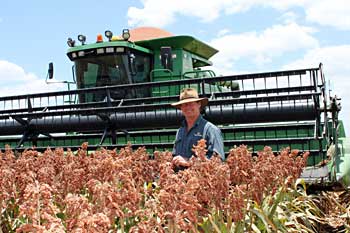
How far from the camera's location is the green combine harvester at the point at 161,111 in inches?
222

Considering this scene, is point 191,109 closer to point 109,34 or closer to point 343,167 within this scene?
point 343,167

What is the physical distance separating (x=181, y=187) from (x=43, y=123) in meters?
5.59

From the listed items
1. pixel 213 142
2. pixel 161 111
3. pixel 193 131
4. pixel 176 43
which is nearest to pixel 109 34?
pixel 176 43

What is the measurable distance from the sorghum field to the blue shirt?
9.2 inches

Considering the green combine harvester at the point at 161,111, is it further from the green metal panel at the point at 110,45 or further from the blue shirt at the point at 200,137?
the blue shirt at the point at 200,137

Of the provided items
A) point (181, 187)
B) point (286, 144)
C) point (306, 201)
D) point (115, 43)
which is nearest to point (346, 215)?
point (306, 201)

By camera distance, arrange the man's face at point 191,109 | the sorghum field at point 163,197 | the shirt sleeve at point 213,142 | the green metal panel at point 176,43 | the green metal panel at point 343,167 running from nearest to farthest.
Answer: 1. the sorghum field at point 163,197
2. the shirt sleeve at point 213,142
3. the man's face at point 191,109
4. the green metal panel at point 343,167
5. the green metal panel at point 176,43

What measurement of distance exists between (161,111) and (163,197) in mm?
4624

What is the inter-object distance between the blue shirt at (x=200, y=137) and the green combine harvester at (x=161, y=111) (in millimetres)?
1421

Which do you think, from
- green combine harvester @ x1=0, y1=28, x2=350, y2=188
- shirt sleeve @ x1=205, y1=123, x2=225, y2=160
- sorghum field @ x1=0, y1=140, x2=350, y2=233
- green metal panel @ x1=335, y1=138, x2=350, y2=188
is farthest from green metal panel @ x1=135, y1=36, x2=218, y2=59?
shirt sleeve @ x1=205, y1=123, x2=225, y2=160

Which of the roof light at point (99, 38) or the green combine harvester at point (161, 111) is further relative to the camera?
the roof light at point (99, 38)

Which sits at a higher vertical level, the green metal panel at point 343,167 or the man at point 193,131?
the man at point 193,131

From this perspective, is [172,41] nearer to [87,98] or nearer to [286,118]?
[87,98]

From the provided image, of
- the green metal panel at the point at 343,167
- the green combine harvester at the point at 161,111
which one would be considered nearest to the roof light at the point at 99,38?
the green combine harvester at the point at 161,111
